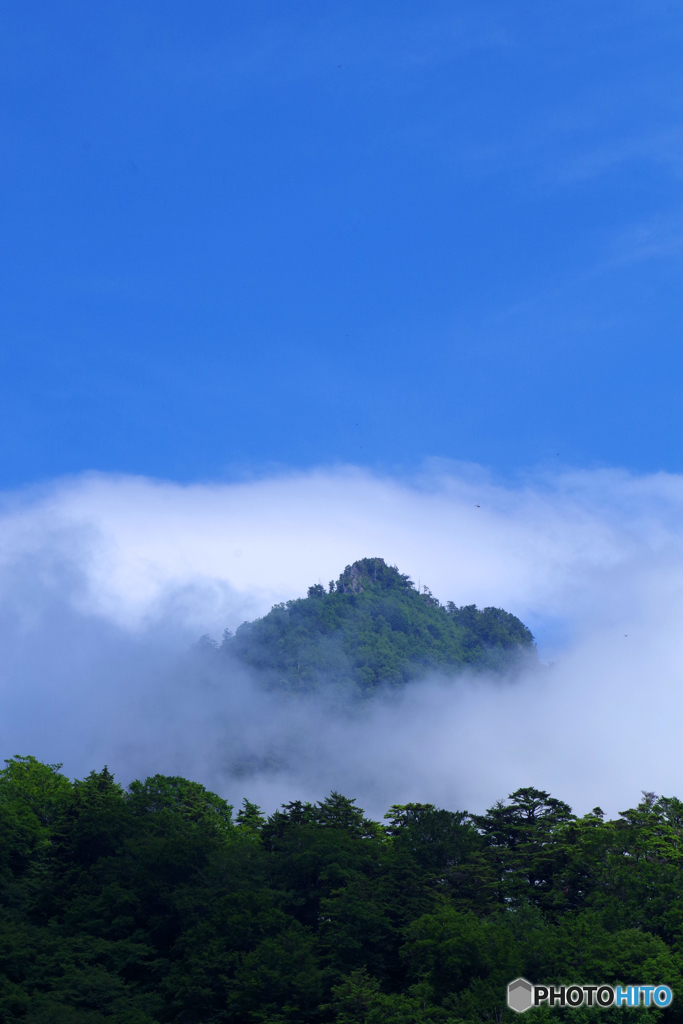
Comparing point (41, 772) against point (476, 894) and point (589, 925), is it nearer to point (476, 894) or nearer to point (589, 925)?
point (476, 894)

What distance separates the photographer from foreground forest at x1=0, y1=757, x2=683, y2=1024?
44594 millimetres

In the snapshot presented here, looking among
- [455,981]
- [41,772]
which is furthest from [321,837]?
[41,772]

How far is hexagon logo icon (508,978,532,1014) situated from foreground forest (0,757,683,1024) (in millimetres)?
639

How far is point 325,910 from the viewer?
175ft

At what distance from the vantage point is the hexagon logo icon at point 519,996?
41781 millimetres
